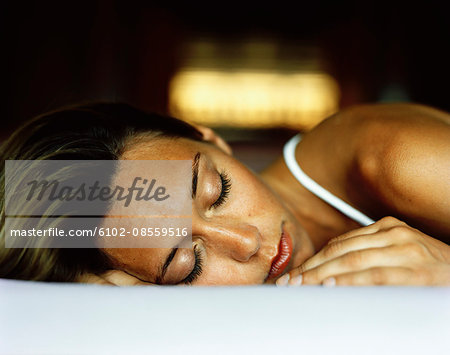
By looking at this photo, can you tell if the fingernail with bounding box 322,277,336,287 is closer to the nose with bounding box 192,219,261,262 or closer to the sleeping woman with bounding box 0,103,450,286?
the sleeping woman with bounding box 0,103,450,286

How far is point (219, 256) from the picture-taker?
1.70 ft

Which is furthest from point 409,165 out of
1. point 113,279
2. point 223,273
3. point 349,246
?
point 113,279

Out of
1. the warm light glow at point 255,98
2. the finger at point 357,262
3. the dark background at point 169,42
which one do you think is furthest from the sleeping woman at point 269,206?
the warm light glow at point 255,98

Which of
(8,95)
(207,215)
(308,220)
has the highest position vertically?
(207,215)

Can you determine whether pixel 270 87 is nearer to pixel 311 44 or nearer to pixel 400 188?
pixel 311 44

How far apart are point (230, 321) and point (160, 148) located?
366mm

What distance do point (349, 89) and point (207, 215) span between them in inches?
111

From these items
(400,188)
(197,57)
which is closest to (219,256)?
(400,188)

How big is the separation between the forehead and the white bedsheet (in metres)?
0.29

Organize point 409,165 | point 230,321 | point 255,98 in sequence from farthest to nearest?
point 255,98 < point 409,165 < point 230,321

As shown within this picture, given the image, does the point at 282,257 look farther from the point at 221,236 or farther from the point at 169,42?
the point at 169,42

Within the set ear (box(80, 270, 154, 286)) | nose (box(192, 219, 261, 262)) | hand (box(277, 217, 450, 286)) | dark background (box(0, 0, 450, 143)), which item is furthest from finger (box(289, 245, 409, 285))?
dark background (box(0, 0, 450, 143))

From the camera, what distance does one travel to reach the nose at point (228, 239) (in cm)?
51

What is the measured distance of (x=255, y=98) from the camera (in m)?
3.18
